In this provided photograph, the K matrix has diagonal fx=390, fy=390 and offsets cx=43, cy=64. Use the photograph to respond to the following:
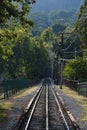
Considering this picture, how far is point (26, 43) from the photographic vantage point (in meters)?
124

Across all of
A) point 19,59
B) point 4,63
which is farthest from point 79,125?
point 19,59

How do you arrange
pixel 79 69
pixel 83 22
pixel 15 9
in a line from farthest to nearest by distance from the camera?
pixel 79 69 → pixel 83 22 → pixel 15 9

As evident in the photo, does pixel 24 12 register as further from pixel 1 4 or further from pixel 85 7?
pixel 85 7

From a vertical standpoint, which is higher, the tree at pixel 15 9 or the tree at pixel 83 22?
the tree at pixel 83 22

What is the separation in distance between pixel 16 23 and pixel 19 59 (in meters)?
90.3

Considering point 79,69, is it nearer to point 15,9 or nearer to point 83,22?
point 83,22

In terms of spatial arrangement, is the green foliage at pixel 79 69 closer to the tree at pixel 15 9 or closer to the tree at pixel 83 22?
the tree at pixel 83 22

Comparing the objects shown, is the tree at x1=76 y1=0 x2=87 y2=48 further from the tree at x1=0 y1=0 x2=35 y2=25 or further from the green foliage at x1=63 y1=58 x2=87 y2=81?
the tree at x1=0 y1=0 x2=35 y2=25

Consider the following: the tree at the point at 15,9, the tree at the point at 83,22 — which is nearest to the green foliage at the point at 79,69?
the tree at the point at 83,22

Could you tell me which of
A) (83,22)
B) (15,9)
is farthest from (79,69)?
(15,9)

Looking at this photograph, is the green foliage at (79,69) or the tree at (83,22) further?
the green foliage at (79,69)

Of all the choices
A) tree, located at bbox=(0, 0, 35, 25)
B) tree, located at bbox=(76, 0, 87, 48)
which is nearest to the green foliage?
tree, located at bbox=(76, 0, 87, 48)

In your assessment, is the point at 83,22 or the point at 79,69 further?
the point at 79,69

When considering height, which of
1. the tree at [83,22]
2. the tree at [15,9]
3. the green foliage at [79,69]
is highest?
the tree at [83,22]
